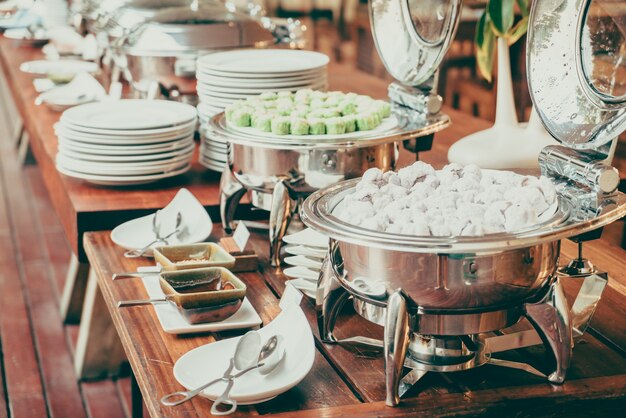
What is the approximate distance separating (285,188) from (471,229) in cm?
56

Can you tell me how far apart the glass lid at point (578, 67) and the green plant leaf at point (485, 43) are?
1.89 ft

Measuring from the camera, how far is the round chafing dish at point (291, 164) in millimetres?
1546

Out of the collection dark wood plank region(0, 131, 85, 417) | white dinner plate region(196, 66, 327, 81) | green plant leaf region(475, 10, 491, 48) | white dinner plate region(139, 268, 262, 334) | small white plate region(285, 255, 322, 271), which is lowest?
dark wood plank region(0, 131, 85, 417)

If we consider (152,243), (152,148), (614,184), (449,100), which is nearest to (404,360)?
(614,184)

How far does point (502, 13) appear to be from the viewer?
1803mm

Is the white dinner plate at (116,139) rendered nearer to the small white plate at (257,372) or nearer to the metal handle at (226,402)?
the small white plate at (257,372)

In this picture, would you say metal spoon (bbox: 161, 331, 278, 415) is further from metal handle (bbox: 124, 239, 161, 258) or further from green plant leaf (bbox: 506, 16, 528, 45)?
green plant leaf (bbox: 506, 16, 528, 45)

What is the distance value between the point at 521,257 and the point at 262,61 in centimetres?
123

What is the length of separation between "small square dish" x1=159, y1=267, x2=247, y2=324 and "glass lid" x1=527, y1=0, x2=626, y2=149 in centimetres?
51

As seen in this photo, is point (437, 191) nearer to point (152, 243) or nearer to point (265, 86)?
point (152, 243)

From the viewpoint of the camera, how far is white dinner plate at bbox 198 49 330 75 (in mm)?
1979

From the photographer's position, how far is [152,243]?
62.9 inches

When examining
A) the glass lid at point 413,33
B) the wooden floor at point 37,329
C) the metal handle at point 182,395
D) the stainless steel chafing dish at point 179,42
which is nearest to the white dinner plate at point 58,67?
the stainless steel chafing dish at point 179,42

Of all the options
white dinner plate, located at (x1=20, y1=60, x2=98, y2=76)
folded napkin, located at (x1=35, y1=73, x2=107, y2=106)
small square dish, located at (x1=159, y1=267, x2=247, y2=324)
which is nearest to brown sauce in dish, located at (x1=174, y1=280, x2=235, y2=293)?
small square dish, located at (x1=159, y1=267, x2=247, y2=324)
